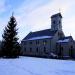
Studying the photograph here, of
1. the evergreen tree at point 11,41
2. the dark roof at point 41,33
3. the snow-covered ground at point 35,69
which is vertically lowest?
the snow-covered ground at point 35,69

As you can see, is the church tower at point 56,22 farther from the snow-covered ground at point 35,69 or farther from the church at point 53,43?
the snow-covered ground at point 35,69

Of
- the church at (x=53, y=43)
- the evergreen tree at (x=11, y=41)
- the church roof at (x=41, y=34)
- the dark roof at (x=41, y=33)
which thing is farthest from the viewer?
the dark roof at (x=41, y=33)

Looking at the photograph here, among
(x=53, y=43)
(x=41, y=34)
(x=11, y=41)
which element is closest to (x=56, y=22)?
(x=41, y=34)

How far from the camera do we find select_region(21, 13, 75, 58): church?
50188mm

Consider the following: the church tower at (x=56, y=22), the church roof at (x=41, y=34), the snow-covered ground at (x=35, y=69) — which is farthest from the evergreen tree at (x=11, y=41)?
the church tower at (x=56, y=22)

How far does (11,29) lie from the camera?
37.7 m

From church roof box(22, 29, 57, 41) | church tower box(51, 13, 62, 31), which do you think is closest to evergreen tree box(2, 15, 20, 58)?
church roof box(22, 29, 57, 41)

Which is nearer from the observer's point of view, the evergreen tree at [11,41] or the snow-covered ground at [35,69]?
the snow-covered ground at [35,69]

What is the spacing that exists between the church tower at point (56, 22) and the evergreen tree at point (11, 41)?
69.1 feet

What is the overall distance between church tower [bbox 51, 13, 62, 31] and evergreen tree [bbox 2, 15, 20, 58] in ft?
69.1

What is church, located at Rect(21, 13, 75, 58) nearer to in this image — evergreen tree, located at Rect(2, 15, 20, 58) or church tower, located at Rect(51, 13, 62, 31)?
church tower, located at Rect(51, 13, 62, 31)

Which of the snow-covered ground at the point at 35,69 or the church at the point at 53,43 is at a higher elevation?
the church at the point at 53,43

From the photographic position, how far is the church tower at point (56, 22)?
55888 mm

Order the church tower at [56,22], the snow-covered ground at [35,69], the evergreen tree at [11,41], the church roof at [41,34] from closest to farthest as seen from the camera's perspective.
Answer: the snow-covered ground at [35,69], the evergreen tree at [11,41], the church roof at [41,34], the church tower at [56,22]
